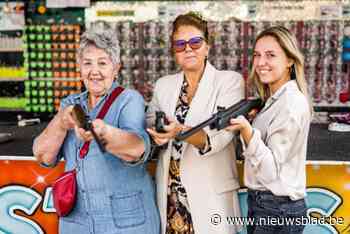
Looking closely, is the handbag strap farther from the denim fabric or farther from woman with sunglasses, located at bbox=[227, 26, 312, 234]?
woman with sunglasses, located at bbox=[227, 26, 312, 234]

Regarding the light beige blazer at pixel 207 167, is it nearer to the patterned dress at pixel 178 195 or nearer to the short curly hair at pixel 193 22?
the patterned dress at pixel 178 195

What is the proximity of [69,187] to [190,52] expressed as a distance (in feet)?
2.63

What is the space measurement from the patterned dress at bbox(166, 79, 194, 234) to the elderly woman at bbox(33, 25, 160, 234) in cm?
21

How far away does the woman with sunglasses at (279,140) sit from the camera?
6.76 ft

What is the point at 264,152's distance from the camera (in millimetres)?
2008

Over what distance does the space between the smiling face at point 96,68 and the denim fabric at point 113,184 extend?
0.20ft

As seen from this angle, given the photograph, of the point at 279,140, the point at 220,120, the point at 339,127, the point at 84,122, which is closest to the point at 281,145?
the point at 279,140

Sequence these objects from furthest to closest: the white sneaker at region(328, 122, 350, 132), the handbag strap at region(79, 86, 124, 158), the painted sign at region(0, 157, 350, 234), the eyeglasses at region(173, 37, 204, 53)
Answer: the white sneaker at region(328, 122, 350, 132) < the painted sign at region(0, 157, 350, 234) < the eyeglasses at region(173, 37, 204, 53) < the handbag strap at region(79, 86, 124, 158)

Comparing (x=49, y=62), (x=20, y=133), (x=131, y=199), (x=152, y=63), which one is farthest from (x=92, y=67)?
(x=49, y=62)

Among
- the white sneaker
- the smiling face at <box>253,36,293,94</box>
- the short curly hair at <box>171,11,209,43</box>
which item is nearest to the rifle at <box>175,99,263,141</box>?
the smiling face at <box>253,36,293,94</box>

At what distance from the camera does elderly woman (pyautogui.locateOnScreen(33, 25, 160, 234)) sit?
7.03 feet

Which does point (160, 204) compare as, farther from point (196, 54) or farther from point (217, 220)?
point (196, 54)

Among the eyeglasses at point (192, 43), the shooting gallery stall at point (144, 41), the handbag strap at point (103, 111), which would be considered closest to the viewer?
the handbag strap at point (103, 111)

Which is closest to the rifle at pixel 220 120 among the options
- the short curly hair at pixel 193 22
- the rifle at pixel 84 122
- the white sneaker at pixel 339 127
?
the rifle at pixel 84 122
